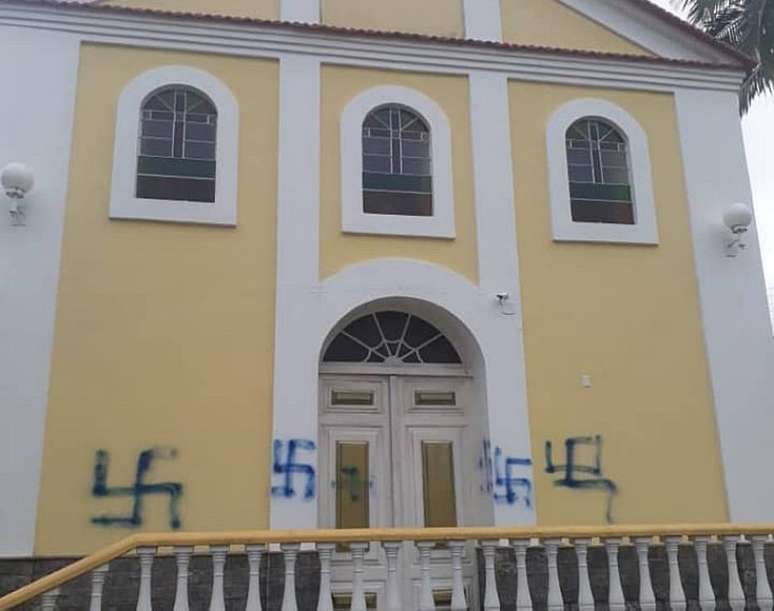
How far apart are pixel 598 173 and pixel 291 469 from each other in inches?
175

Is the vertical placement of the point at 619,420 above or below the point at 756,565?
above

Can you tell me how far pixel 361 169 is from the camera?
8398 mm

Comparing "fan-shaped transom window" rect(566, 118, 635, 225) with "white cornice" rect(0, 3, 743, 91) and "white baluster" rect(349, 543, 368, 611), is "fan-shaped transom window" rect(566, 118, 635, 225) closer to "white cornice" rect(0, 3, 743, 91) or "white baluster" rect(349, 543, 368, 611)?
"white cornice" rect(0, 3, 743, 91)

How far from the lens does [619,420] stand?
8.12 m

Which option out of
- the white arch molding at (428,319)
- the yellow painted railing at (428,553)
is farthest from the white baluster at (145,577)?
the white arch molding at (428,319)

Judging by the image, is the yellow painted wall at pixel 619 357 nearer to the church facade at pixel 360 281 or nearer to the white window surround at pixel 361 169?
the church facade at pixel 360 281

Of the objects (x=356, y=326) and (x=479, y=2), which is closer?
(x=356, y=326)

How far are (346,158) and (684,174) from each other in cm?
363

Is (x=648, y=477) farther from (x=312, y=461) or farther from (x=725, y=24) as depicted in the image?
(x=725, y=24)

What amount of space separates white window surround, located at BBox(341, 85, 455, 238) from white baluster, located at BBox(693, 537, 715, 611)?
12.2ft

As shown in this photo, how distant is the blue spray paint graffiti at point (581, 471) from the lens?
786 centimetres

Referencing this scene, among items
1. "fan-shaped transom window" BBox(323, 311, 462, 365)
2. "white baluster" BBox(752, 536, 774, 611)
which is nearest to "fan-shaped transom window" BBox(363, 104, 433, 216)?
"fan-shaped transom window" BBox(323, 311, 462, 365)

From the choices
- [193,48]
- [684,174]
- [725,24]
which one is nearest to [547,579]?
[684,174]

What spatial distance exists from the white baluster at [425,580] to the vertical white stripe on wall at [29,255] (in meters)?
3.30
